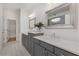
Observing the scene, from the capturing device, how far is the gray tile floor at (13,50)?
2039 mm

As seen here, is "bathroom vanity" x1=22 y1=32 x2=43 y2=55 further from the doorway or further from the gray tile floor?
the doorway

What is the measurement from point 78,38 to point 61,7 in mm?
762

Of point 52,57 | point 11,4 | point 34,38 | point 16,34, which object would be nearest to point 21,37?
point 16,34

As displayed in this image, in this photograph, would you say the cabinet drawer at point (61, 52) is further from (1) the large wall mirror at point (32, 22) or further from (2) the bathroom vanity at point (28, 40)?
(2) the bathroom vanity at point (28, 40)

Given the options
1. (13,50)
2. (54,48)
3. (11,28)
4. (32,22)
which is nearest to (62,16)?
(32,22)

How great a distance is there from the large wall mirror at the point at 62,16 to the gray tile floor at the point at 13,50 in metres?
0.91

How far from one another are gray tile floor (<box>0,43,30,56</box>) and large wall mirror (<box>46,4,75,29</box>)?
91cm

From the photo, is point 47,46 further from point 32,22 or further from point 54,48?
point 32,22

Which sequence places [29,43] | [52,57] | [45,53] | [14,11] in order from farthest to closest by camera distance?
[29,43] < [14,11] < [45,53] < [52,57]

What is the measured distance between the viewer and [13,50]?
213cm

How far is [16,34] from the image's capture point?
2.15m

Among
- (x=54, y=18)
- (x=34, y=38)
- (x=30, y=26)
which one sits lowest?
(x=34, y=38)

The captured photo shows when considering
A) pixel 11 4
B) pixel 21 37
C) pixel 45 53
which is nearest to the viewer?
pixel 45 53

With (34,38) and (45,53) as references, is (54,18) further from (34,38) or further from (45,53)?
(45,53)
